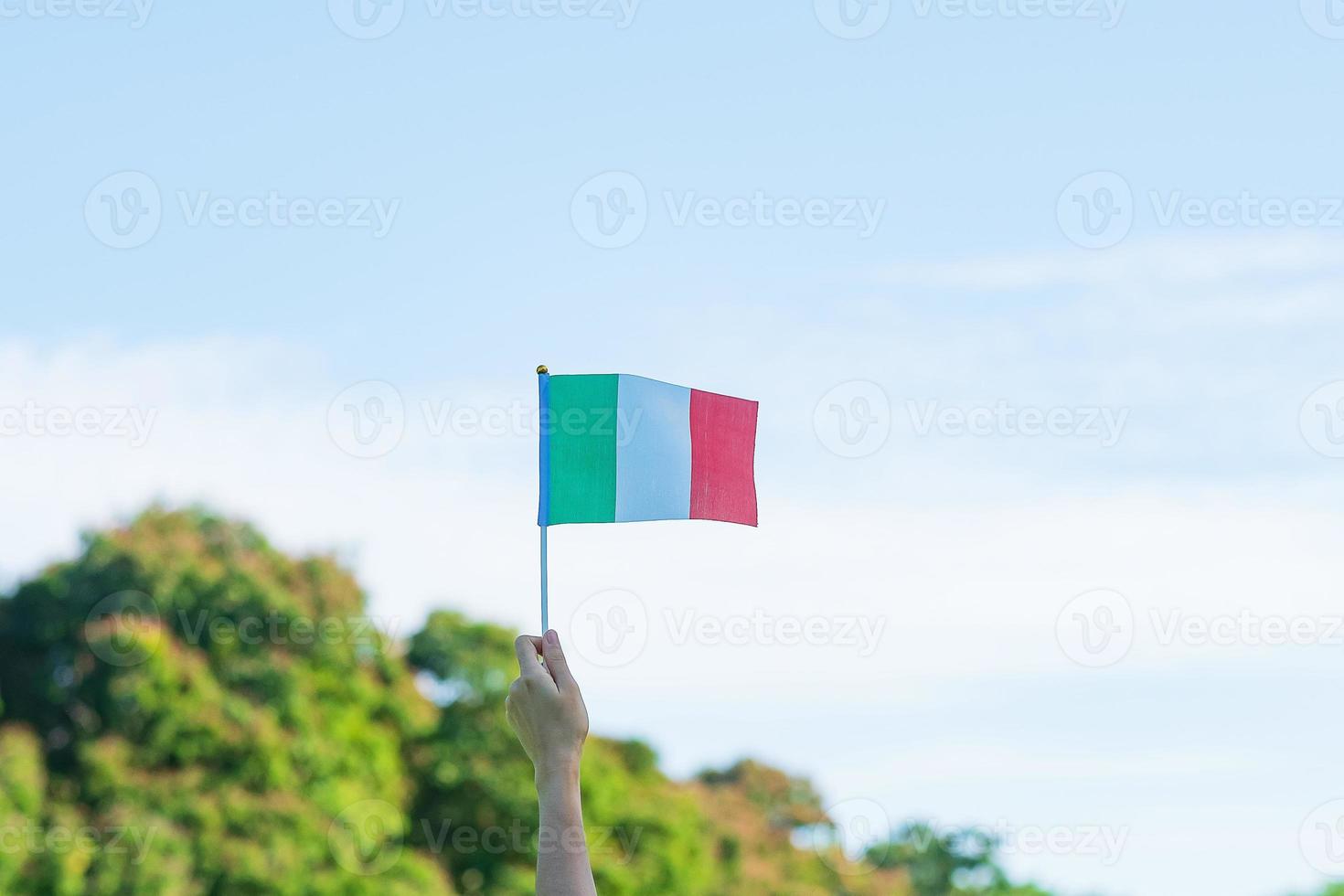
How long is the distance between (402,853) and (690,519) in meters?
20.4

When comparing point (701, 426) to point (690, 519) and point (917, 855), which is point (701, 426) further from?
point (917, 855)

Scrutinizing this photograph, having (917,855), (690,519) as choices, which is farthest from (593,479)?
(917,855)

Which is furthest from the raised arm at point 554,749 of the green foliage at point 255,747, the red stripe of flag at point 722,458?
the green foliage at point 255,747

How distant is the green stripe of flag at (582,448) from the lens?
4898mm

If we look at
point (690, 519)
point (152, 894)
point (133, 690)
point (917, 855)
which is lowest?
point (917, 855)

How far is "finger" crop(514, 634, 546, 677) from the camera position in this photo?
2822 millimetres

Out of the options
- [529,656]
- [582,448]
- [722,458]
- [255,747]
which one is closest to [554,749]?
[529,656]

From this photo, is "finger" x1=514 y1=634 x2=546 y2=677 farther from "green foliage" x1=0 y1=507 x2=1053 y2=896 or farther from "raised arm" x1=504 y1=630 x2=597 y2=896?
"green foliage" x1=0 y1=507 x2=1053 y2=896

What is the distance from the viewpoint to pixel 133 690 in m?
23.1

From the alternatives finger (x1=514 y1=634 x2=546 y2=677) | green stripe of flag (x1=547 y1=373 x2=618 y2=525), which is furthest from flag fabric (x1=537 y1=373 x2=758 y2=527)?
finger (x1=514 y1=634 x2=546 y2=677)

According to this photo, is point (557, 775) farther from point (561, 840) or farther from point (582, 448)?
point (582, 448)

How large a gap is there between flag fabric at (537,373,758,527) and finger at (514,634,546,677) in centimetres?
170

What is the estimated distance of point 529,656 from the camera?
2.89 m

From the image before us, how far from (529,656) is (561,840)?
0.42 metres
